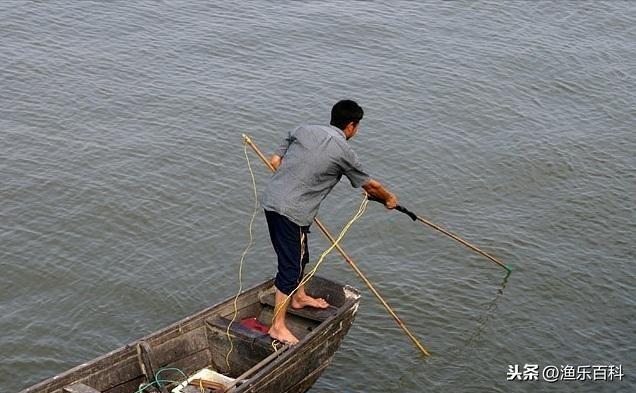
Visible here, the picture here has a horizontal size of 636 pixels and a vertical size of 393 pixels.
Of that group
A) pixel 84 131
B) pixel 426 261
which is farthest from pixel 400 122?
pixel 84 131

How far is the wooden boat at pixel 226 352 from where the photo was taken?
7.60 metres

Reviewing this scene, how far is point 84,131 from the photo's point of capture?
46.7ft

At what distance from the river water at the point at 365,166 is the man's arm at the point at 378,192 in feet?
7.13

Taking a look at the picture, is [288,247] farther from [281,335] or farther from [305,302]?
[305,302]

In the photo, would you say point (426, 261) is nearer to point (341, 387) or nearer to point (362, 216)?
point (362, 216)

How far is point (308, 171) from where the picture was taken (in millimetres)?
7785

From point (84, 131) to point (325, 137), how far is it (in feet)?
24.6

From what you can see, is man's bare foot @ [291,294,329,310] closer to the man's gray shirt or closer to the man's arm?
the man's gray shirt

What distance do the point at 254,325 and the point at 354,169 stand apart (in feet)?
6.45

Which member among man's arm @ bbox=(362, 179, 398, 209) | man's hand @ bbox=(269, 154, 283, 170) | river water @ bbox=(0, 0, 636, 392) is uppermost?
man's hand @ bbox=(269, 154, 283, 170)

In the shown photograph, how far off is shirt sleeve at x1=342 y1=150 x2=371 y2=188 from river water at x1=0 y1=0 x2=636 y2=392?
2.48 m

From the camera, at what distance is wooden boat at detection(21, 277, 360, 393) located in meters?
7.60

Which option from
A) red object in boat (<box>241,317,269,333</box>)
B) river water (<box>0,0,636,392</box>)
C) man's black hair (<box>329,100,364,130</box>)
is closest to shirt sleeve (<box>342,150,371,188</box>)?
man's black hair (<box>329,100,364,130</box>)

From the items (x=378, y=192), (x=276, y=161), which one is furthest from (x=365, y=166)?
(x=276, y=161)
